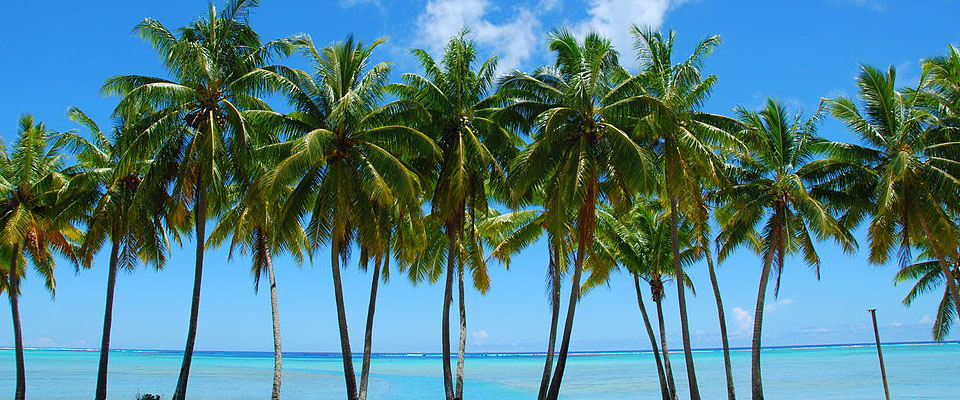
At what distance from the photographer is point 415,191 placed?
17141 millimetres

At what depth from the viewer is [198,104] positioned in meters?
17.3

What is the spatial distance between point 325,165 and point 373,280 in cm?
357

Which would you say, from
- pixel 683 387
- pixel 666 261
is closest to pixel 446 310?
pixel 666 261

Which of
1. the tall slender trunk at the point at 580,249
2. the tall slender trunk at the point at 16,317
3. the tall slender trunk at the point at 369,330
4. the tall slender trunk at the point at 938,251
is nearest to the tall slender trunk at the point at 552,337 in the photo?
the tall slender trunk at the point at 580,249

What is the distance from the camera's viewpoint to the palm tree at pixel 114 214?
712 inches

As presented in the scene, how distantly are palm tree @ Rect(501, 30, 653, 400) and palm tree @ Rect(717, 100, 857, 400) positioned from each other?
3.54m

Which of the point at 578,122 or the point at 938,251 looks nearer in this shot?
the point at 578,122

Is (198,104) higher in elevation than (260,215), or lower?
higher

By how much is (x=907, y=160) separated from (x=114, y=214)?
20.9 meters

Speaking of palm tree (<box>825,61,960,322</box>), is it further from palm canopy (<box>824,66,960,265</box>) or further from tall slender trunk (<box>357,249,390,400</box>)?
tall slender trunk (<box>357,249,390,400</box>)

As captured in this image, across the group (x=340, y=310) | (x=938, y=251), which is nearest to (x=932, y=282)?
(x=938, y=251)

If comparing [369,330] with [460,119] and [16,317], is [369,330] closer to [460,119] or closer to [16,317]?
[460,119]

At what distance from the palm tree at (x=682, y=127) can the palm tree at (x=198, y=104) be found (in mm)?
9877

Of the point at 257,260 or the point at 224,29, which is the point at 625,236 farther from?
the point at 224,29
